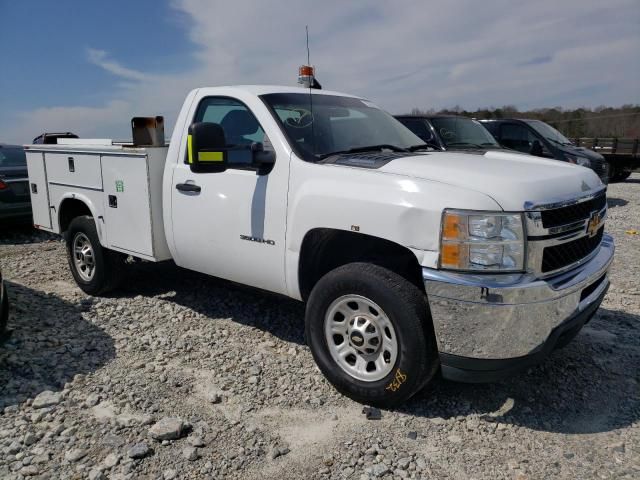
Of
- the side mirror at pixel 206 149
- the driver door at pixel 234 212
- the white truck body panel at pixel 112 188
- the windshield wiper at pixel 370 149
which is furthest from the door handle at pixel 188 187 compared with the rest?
the windshield wiper at pixel 370 149

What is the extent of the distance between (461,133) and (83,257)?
6.64 m

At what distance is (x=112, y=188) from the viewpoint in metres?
4.69

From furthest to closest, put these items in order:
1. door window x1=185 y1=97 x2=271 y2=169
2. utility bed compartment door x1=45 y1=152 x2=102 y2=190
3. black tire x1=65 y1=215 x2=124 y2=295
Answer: black tire x1=65 y1=215 x2=124 y2=295 → utility bed compartment door x1=45 y1=152 x2=102 y2=190 → door window x1=185 y1=97 x2=271 y2=169

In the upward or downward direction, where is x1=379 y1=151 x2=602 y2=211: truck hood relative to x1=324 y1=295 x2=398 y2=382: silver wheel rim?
upward

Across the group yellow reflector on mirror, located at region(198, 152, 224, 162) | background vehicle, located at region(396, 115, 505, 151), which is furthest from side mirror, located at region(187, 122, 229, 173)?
background vehicle, located at region(396, 115, 505, 151)

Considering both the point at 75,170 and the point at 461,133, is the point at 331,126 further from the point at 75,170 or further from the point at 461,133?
the point at 461,133

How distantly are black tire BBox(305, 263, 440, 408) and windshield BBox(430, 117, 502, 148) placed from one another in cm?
632

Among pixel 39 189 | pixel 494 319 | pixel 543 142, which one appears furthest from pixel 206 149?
pixel 543 142

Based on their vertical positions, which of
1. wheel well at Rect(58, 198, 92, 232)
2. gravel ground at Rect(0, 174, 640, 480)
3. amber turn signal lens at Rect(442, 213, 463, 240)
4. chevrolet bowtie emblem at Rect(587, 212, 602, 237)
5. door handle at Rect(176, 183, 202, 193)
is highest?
door handle at Rect(176, 183, 202, 193)

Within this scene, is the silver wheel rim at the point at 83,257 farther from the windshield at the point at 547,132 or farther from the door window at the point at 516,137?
the windshield at the point at 547,132

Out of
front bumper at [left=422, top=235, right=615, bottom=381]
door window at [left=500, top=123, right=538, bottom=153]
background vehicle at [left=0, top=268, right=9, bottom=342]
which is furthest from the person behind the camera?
door window at [left=500, top=123, right=538, bottom=153]

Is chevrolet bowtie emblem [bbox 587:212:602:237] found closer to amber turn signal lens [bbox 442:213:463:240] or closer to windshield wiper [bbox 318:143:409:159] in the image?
amber turn signal lens [bbox 442:213:463:240]

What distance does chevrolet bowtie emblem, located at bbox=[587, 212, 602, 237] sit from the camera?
10.6 ft

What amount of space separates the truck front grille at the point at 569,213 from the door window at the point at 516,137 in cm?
824
